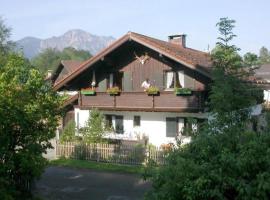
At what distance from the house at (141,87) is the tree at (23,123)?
9255 mm

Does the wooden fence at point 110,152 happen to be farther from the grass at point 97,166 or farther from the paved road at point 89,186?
the paved road at point 89,186

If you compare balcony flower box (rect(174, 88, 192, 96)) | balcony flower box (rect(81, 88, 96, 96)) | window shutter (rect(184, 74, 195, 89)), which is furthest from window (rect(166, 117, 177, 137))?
balcony flower box (rect(81, 88, 96, 96))

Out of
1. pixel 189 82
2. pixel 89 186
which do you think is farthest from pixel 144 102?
pixel 89 186

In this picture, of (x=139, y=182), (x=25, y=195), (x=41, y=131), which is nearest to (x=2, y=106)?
(x=41, y=131)

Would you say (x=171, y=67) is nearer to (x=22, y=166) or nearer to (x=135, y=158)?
(x=135, y=158)

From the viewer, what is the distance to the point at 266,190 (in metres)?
5.81

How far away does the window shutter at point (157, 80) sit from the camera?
24453 millimetres

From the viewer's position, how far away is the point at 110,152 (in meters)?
20.4

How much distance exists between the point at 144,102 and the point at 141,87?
1479mm

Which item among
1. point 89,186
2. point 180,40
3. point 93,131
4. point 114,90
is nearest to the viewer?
point 89,186

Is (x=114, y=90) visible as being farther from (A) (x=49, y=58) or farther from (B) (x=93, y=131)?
(A) (x=49, y=58)

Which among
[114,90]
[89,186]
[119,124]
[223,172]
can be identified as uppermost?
[114,90]

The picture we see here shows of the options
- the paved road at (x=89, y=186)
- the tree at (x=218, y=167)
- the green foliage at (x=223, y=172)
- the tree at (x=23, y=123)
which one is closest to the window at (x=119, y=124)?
the paved road at (x=89, y=186)

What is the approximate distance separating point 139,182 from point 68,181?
2.97 meters
